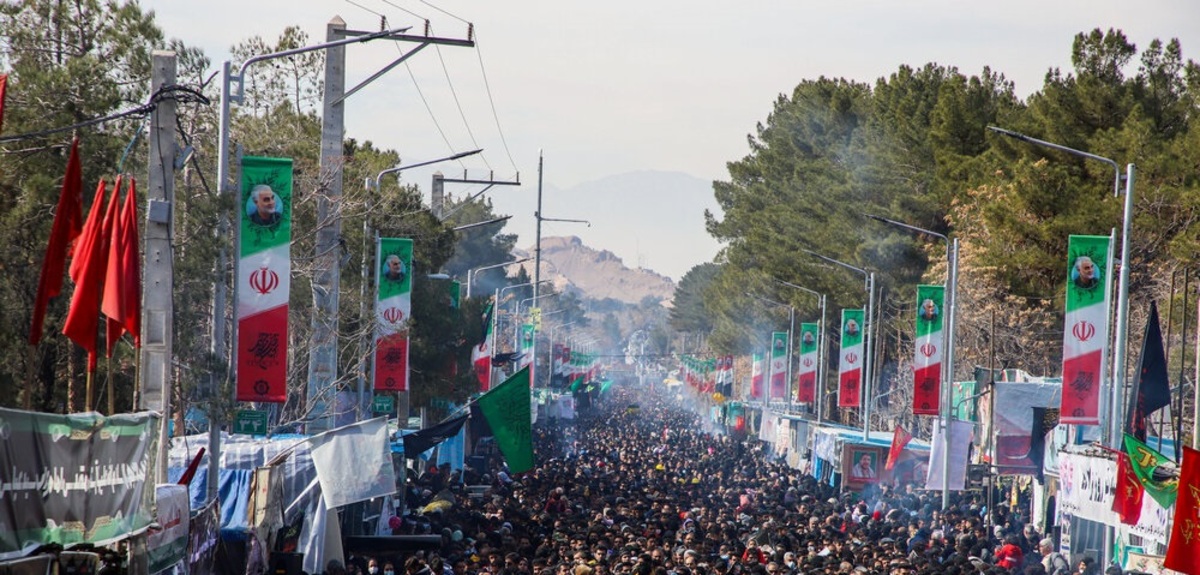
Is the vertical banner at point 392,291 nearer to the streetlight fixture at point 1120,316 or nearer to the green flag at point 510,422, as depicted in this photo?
the green flag at point 510,422

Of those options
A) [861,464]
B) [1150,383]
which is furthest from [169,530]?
[861,464]

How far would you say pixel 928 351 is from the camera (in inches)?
1361

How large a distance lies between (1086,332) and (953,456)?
8.63 m

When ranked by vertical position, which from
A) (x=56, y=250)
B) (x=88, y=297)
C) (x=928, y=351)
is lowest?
(x=928, y=351)

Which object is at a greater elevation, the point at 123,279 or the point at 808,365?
the point at 123,279

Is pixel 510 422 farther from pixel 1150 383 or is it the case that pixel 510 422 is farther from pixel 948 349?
pixel 948 349

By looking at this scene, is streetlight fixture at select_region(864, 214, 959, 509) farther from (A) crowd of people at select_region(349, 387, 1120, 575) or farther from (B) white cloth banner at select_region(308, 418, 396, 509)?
(B) white cloth banner at select_region(308, 418, 396, 509)

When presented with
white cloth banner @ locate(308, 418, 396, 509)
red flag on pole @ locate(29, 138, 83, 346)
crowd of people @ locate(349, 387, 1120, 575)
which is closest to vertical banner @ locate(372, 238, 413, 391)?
crowd of people @ locate(349, 387, 1120, 575)

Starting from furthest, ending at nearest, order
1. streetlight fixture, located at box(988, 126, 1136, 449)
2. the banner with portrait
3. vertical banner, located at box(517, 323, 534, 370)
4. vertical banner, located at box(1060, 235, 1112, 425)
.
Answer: vertical banner, located at box(517, 323, 534, 370) < vertical banner, located at box(1060, 235, 1112, 425) < streetlight fixture, located at box(988, 126, 1136, 449) < the banner with portrait

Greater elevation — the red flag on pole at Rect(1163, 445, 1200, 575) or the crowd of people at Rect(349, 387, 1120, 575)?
the red flag on pole at Rect(1163, 445, 1200, 575)

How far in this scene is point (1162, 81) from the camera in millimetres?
41219

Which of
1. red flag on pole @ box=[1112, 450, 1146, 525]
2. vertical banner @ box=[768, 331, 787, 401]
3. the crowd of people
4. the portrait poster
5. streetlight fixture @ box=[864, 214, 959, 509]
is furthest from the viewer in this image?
vertical banner @ box=[768, 331, 787, 401]

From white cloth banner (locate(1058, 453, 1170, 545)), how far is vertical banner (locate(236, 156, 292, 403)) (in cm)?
967

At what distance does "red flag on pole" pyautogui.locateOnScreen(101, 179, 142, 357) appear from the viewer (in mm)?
14172
